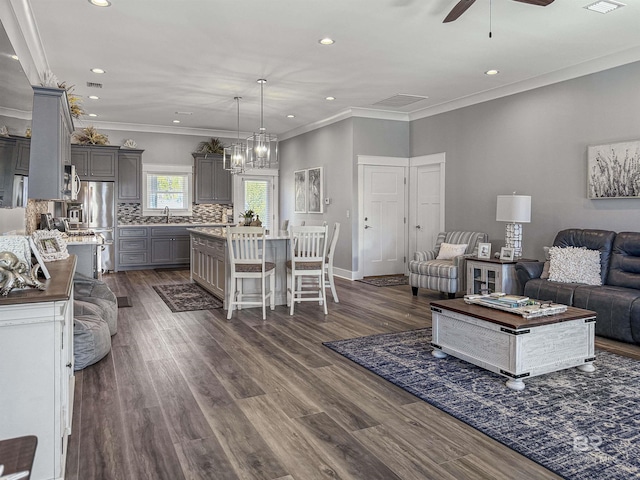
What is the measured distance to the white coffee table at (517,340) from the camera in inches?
121

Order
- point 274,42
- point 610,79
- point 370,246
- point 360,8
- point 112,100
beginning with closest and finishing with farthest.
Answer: point 360,8
point 274,42
point 610,79
point 112,100
point 370,246

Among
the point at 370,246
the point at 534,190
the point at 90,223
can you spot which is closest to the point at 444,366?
the point at 534,190

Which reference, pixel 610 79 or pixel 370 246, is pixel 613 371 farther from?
pixel 370 246

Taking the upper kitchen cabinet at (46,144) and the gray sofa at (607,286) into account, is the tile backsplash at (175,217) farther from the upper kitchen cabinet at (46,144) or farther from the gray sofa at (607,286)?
the gray sofa at (607,286)

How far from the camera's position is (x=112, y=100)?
23.0 feet

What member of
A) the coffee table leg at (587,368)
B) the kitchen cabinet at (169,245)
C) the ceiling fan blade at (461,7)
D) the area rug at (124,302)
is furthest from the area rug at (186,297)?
the ceiling fan blade at (461,7)

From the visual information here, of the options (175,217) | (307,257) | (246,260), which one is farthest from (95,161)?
(307,257)

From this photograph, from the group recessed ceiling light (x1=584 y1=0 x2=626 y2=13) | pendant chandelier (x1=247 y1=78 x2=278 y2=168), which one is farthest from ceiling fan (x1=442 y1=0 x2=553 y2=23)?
pendant chandelier (x1=247 y1=78 x2=278 y2=168)

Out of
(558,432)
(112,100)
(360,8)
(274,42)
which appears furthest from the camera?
(112,100)

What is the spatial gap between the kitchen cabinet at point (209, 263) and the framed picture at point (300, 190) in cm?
262

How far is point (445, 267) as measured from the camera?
5.98m

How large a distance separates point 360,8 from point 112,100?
4714 millimetres

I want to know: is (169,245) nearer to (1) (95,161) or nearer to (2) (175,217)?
(2) (175,217)

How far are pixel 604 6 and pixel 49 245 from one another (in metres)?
4.55
